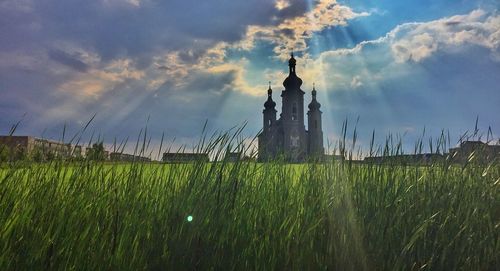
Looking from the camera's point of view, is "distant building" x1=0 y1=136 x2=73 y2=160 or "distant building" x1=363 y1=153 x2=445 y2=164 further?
"distant building" x1=363 y1=153 x2=445 y2=164

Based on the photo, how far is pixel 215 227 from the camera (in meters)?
3.35

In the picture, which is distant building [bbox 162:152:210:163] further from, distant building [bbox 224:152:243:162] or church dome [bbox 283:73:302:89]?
church dome [bbox 283:73:302:89]

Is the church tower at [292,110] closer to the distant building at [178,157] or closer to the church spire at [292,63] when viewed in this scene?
the church spire at [292,63]

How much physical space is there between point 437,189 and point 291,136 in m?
75.0

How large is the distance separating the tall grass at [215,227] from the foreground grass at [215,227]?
0.01 meters

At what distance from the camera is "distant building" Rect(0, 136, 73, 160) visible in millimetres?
4277

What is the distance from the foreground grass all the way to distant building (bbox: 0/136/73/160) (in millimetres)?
174

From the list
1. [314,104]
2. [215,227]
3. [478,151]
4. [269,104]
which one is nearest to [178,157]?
[215,227]

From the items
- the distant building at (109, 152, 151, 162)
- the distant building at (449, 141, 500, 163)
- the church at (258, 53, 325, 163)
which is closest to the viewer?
the distant building at (109, 152, 151, 162)

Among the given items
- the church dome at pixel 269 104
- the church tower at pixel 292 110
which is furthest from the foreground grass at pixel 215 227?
the church dome at pixel 269 104

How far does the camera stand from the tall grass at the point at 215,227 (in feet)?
9.48

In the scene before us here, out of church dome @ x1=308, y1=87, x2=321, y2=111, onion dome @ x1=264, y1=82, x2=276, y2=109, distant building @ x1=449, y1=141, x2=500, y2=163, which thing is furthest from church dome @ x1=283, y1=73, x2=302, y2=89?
distant building @ x1=449, y1=141, x2=500, y2=163

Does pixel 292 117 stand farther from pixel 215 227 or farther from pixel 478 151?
pixel 215 227

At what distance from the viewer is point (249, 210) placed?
380 cm
